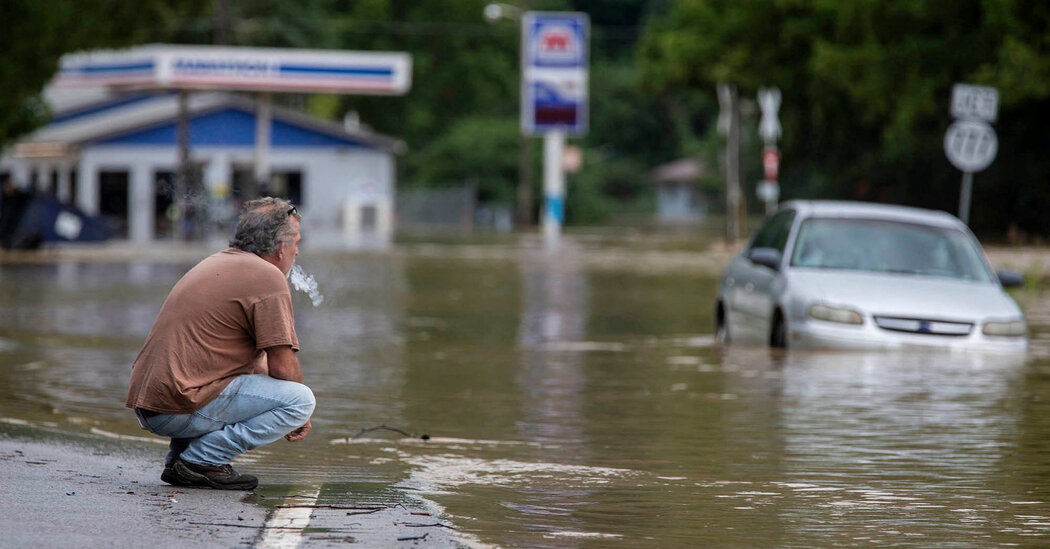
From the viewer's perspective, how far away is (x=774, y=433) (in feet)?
35.3

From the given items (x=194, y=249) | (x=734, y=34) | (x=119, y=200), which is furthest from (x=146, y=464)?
(x=119, y=200)

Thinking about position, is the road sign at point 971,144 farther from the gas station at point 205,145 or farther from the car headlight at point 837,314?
→ the gas station at point 205,145

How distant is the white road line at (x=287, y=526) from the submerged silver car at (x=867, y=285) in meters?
7.57

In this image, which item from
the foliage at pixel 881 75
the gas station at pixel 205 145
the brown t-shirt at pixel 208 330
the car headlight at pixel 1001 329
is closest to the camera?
the brown t-shirt at pixel 208 330

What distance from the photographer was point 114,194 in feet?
192

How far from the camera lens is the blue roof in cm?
5806

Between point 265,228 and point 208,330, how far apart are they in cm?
50

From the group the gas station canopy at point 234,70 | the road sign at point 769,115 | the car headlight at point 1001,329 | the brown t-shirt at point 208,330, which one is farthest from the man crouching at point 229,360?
the gas station canopy at point 234,70

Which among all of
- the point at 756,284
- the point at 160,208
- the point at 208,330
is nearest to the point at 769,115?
Result: the point at 160,208

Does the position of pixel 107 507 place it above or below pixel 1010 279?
below

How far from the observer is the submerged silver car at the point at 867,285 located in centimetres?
1432

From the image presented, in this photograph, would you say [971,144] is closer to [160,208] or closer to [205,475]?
[205,475]

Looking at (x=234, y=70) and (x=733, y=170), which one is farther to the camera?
(x=234, y=70)

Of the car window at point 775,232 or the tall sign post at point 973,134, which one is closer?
the car window at point 775,232
